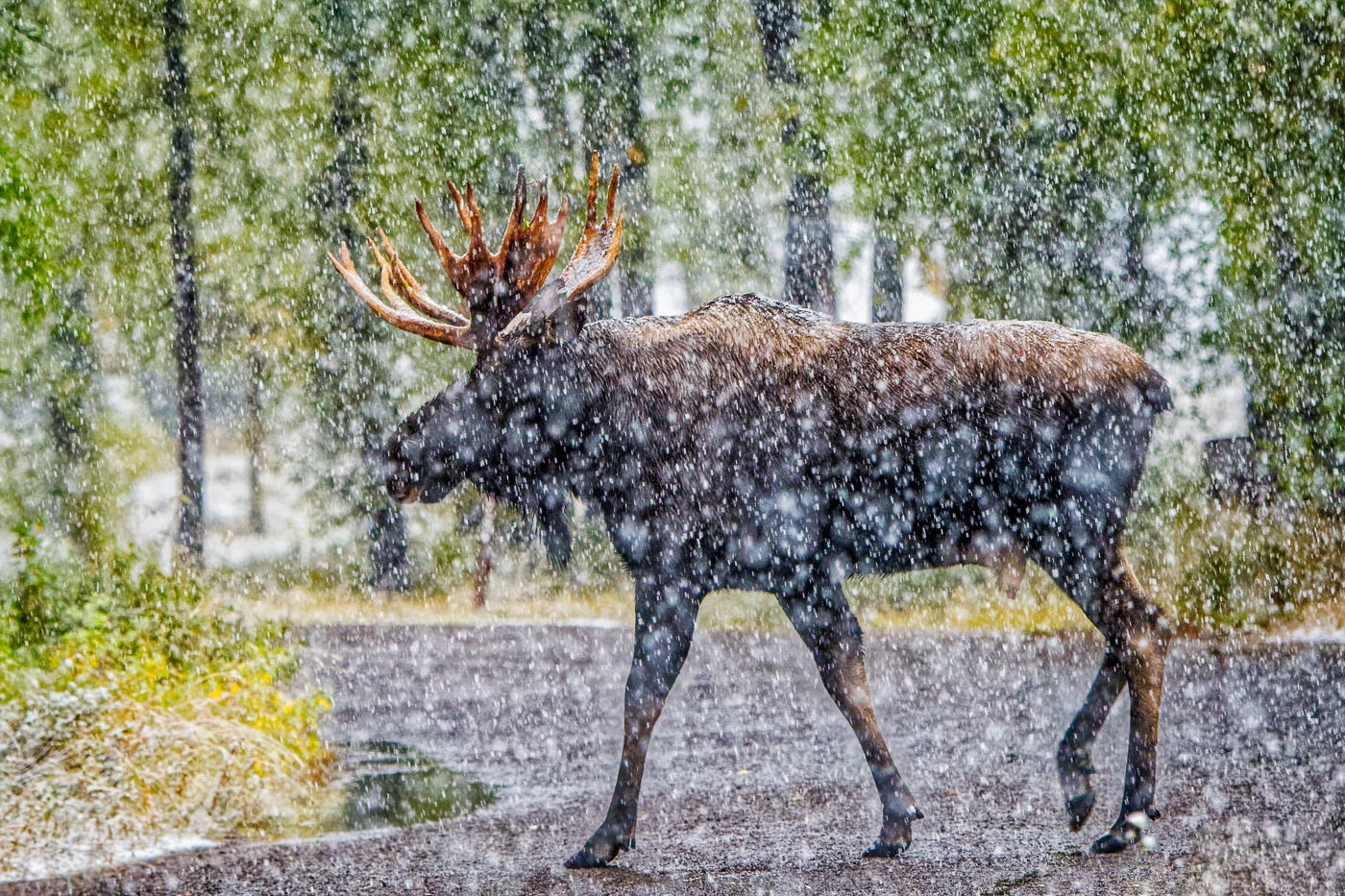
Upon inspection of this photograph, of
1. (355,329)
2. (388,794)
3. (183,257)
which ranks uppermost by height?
(183,257)

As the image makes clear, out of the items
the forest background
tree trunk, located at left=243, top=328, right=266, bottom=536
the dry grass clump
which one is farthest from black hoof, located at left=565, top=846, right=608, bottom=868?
tree trunk, located at left=243, top=328, right=266, bottom=536

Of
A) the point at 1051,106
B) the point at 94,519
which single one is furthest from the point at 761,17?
the point at 94,519

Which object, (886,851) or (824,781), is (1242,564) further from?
(886,851)

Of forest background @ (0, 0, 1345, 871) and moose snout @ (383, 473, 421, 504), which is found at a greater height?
forest background @ (0, 0, 1345, 871)

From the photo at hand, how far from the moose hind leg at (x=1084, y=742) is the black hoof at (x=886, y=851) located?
0.74 m

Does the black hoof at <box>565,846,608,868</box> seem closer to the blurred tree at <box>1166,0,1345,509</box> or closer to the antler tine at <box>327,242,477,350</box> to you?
the antler tine at <box>327,242,477,350</box>

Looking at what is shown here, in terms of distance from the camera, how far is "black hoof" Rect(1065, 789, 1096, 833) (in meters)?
5.32

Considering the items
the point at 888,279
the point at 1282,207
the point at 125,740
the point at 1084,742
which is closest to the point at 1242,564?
the point at 1282,207

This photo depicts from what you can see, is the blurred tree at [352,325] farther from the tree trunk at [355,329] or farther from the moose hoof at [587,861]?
the moose hoof at [587,861]

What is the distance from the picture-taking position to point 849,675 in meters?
5.33

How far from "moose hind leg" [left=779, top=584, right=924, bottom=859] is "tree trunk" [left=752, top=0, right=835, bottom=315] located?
37.6 feet

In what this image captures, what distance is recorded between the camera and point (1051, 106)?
50.7 ft

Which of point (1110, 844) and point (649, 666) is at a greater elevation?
point (649, 666)

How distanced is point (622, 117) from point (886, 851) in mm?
15234
